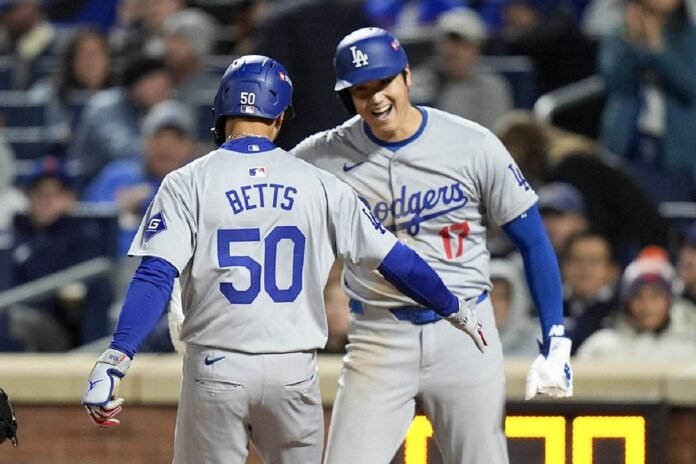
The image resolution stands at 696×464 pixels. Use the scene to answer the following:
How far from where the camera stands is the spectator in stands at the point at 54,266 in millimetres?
7352

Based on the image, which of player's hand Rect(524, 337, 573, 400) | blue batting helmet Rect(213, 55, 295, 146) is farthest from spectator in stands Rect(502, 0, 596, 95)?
blue batting helmet Rect(213, 55, 295, 146)

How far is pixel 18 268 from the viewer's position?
7.82 m

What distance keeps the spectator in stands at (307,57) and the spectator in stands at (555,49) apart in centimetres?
157

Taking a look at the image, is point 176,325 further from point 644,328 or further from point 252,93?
point 644,328

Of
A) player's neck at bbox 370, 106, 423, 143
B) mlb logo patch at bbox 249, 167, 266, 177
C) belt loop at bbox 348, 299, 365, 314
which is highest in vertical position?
player's neck at bbox 370, 106, 423, 143

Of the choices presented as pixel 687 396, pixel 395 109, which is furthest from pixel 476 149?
pixel 687 396

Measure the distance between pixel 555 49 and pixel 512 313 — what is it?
2595 mm

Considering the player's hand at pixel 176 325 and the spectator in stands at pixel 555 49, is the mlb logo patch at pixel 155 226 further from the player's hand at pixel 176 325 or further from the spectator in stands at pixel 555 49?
the spectator in stands at pixel 555 49

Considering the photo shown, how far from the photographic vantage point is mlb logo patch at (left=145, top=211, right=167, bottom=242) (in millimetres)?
3961

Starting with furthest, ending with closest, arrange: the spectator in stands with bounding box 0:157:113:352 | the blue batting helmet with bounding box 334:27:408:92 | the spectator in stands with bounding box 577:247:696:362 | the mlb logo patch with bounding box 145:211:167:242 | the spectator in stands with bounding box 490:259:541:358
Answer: the spectator in stands with bounding box 0:157:113:352 < the spectator in stands with bounding box 490:259:541:358 < the spectator in stands with bounding box 577:247:696:362 < the blue batting helmet with bounding box 334:27:408:92 < the mlb logo patch with bounding box 145:211:167:242

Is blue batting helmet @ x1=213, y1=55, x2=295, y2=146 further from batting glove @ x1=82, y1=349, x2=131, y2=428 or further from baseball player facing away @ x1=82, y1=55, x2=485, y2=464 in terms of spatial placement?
batting glove @ x1=82, y1=349, x2=131, y2=428

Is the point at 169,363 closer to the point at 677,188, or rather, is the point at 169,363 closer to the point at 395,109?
the point at 395,109

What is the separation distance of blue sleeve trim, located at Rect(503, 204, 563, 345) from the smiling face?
0.44 metres

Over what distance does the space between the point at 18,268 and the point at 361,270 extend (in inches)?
143
